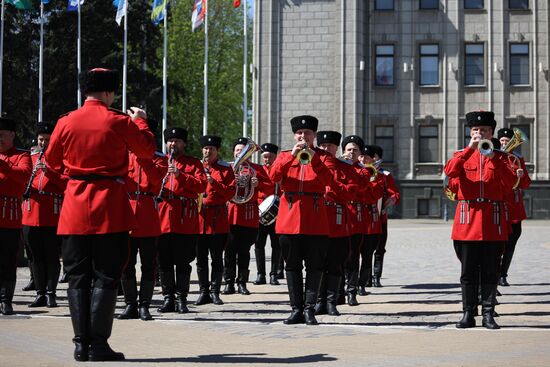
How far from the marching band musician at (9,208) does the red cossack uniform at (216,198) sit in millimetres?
2731

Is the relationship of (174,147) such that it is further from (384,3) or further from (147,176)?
(384,3)

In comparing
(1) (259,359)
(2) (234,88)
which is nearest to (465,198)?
(1) (259,359)

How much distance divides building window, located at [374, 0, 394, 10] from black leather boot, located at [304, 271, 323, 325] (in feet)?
137

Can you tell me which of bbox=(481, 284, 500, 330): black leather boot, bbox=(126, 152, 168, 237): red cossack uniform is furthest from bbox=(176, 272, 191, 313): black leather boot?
bbox=(481, 284, 500, 330): black leather boot

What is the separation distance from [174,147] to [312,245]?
94.4 inches

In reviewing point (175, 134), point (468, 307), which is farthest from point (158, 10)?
point (468, 307)

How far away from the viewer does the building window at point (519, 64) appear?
53125 millimetres

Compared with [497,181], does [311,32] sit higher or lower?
higher

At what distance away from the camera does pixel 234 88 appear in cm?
6956

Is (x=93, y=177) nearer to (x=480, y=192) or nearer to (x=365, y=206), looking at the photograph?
(x=480, y=192)

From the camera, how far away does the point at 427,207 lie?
176ft

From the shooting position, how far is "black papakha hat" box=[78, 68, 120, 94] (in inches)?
391

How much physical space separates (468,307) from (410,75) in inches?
1643

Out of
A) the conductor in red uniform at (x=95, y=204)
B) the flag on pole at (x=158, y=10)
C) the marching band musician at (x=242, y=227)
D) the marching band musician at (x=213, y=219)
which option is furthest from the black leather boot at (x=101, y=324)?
the flag on pole at (x=158, y=10)
